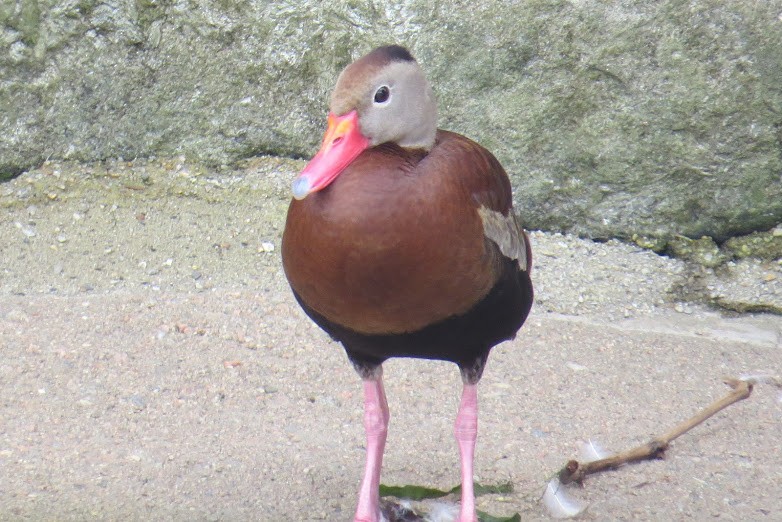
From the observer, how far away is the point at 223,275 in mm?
4375

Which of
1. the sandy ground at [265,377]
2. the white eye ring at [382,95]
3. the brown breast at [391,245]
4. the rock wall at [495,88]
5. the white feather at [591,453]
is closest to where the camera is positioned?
the brown breast at [391,245]

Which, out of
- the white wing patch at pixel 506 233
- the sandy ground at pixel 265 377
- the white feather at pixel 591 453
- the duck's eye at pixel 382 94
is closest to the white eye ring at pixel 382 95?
the duck's eye at pixel 382 94

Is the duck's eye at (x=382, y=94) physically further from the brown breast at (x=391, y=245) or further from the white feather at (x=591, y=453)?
the white feather at (x=591, y=453)

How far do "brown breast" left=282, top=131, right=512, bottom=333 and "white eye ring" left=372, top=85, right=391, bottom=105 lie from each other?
0.11 m

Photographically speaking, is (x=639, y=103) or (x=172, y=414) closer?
(x=172, y=414)

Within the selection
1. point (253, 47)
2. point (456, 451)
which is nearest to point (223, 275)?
point (253, 47)

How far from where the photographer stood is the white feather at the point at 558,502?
2.98m

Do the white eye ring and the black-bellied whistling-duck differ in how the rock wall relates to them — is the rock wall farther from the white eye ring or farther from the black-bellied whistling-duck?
the white eye ring

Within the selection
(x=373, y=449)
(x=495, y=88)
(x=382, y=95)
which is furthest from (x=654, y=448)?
(x=495, y=88)

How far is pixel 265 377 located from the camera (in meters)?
3.71

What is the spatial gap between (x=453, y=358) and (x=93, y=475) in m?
1.02

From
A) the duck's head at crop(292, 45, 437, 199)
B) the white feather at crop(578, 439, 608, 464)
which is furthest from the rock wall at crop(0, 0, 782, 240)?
the duck's head at crop(292, 45, 437, 199)

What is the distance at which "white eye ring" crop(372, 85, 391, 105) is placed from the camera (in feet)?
8.48

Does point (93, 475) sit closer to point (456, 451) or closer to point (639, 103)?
point (456, 451)
